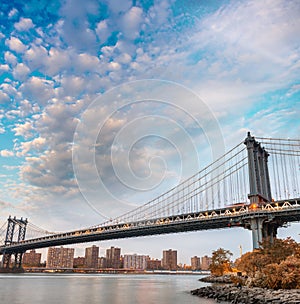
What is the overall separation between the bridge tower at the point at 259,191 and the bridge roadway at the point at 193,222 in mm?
1115

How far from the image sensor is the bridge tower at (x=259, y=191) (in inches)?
2166

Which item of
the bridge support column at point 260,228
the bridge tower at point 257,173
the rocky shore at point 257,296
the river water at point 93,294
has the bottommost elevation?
the river water at point 93,294

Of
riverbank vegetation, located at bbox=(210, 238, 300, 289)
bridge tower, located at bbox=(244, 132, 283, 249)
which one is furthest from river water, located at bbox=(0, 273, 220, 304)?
bridge tower, located at bbox=(244, 132, 283, 249)

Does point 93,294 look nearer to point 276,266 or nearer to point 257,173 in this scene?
point 276,266

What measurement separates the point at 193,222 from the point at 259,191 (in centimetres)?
1304

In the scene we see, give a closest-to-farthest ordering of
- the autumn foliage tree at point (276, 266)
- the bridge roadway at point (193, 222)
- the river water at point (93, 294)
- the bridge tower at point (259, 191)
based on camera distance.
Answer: the autumn foliage tree at point (276, 266), the river water at point (93, 294), the bridge roadway at point (193, 222), the bridge tower at point (259, 191)

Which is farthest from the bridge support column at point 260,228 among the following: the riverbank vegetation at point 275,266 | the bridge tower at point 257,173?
the riverbank vegetation at point 275,266

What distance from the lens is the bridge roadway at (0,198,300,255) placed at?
5384 centimetres

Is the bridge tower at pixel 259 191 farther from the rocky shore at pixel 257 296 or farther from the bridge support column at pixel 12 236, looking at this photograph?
the bridge support column at pixel 12 236

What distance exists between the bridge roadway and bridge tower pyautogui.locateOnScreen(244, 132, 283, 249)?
1.12m

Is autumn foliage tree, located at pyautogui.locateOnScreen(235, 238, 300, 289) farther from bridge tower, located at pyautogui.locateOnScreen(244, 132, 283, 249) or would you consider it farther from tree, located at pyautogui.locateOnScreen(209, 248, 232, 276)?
tree, located at pyautogui.locateOnScreen(209, 248, 232, 276)

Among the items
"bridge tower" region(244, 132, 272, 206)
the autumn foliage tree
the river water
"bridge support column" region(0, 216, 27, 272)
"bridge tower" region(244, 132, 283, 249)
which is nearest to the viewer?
the autumn foliage tree

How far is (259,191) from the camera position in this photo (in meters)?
60.7

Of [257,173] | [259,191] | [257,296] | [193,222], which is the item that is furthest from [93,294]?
[257,173]
